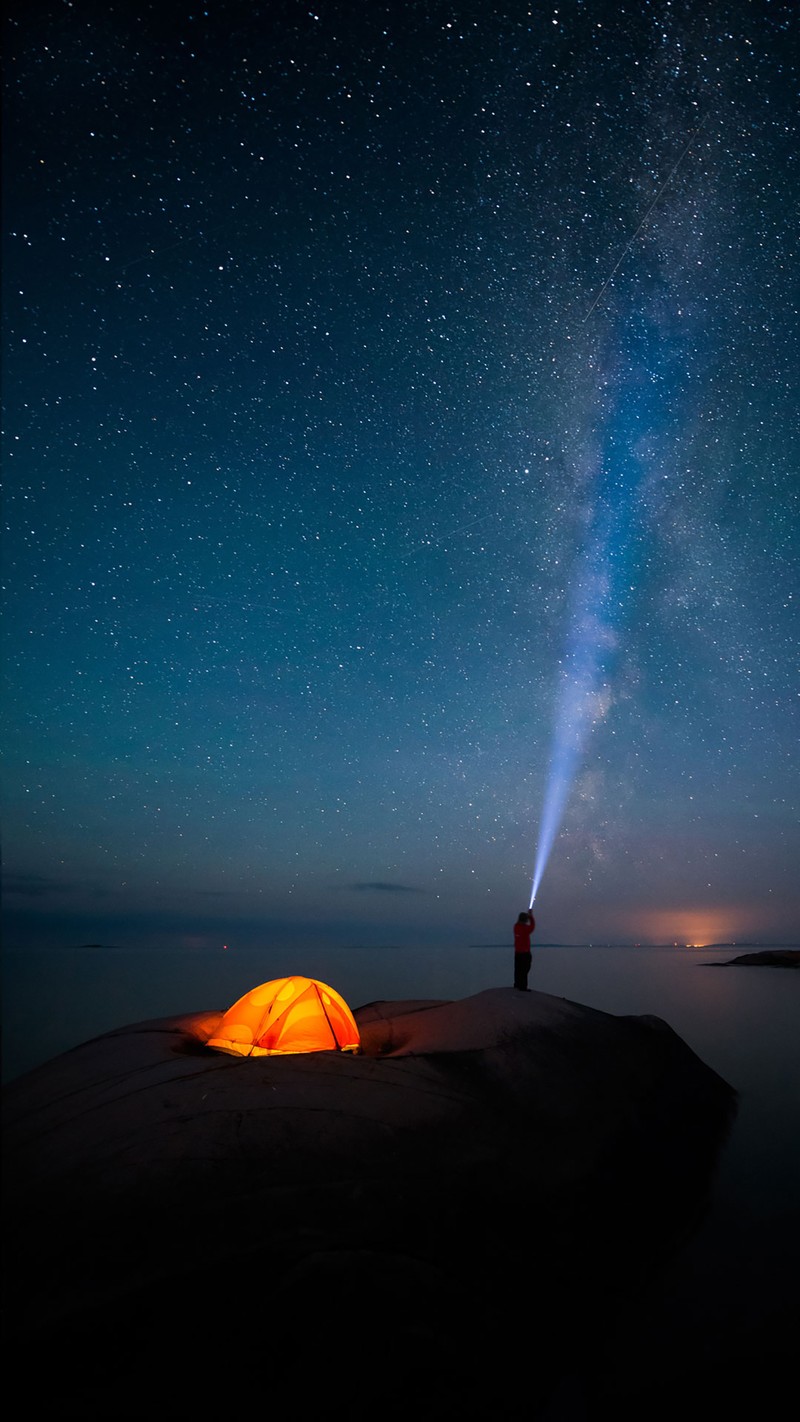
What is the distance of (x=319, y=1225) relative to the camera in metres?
5.55

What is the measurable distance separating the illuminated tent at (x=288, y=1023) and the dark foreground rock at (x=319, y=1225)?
2.41ft

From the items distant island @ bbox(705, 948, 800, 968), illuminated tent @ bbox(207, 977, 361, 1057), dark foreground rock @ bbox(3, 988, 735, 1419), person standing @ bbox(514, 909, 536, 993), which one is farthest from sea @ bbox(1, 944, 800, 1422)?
distant island @ bbox(705, 948, 800, 968)

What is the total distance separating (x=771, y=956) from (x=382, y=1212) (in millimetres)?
137778

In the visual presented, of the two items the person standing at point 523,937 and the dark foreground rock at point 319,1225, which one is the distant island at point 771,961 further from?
the dark foreground rock at point 319,1225

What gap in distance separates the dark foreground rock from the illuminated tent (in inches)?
28.9

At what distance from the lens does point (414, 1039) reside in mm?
10375

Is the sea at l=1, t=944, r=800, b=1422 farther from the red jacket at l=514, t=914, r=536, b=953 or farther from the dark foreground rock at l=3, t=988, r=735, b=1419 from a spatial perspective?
the red jacket at l=514, t=914, r=536, b=953

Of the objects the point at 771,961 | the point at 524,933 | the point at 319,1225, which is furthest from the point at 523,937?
the point at 771,961

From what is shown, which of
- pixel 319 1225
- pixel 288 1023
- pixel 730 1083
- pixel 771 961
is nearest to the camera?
pixel 319 1225

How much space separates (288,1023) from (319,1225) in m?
4.54

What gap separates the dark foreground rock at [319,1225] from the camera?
14.8 ft

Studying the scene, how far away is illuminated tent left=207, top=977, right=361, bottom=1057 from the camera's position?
32.3 ft

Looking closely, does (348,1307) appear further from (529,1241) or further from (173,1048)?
(173,1048)

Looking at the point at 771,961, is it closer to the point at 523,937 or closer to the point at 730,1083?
the point at 730,1083
